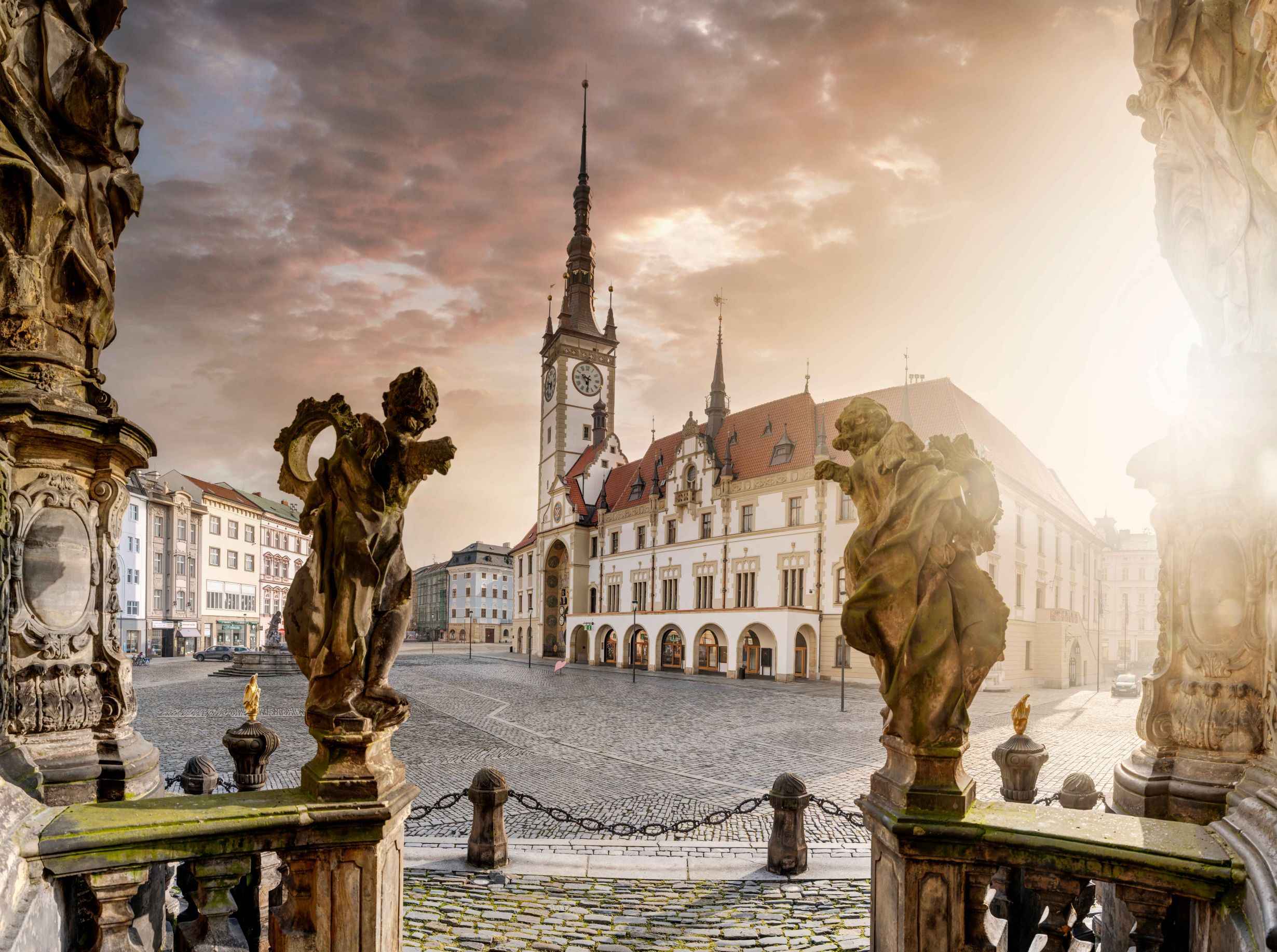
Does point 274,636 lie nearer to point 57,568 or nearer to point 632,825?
point 632,825

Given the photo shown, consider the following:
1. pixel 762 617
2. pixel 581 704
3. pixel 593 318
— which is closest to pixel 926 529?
pixel 581 704

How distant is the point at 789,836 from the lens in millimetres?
6000

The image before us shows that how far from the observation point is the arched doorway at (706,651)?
37.9m

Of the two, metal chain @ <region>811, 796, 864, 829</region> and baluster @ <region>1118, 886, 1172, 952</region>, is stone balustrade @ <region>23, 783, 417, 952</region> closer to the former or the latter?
baluster @ <region>1118, 886, 1172, 952</region>

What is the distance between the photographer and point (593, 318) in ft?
202

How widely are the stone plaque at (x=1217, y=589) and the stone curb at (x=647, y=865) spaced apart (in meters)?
3.47

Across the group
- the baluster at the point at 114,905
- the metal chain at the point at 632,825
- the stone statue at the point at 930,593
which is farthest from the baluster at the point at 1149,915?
the metal chain at the point at 632,825

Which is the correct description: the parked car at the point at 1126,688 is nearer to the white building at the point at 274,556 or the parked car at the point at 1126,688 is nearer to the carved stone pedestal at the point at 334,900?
the carved stone pedestal at the point at 334,900

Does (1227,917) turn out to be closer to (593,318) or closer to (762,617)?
(762,617)

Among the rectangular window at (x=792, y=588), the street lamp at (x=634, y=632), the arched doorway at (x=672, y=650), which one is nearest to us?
the rectangular window at (x=792, y=588)

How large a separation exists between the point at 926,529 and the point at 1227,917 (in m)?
1.61

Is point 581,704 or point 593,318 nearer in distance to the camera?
point 581,704

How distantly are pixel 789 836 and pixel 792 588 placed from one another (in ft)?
99.9

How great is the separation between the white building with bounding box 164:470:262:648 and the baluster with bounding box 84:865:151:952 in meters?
59.2
